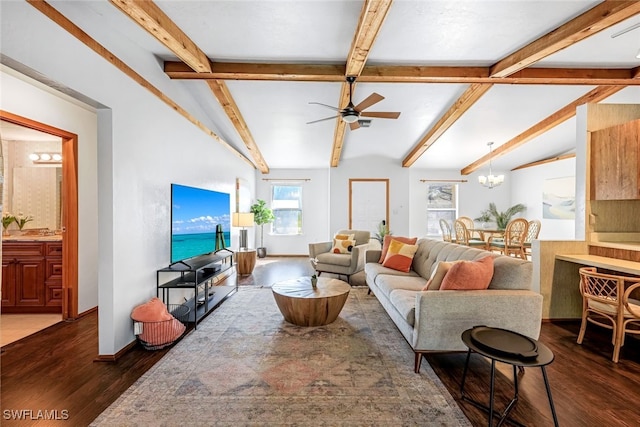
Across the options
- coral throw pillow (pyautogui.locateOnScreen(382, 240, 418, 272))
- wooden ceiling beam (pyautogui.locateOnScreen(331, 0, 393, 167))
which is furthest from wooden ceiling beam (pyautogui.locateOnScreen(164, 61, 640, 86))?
coral throw pillow (pyautogui.locateOnScreen(382, 240, 418, 272))

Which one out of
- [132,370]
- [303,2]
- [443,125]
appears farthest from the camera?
[443,125]

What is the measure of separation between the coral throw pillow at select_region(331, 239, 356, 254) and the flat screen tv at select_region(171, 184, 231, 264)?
78.0 inches

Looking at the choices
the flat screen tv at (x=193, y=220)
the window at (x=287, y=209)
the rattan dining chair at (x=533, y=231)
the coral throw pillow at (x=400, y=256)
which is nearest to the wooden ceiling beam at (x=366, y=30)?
the coral throw pillow at (x=400, y=256)

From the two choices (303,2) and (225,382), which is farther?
(303,2)

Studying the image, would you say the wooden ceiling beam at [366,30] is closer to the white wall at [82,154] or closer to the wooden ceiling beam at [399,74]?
the wooden ceiling beam at [399,74]

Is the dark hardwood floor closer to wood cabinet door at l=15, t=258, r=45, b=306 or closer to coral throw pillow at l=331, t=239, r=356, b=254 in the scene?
wood cabinet door at l=15, t=258, r=45, b=306

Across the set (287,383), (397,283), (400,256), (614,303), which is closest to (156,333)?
(287,383)

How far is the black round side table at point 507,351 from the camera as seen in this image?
1.57 m

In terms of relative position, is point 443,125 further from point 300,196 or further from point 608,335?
point 300,196

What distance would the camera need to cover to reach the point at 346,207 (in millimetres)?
7676

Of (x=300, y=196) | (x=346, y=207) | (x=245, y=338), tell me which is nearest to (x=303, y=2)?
(x=245, y=338)

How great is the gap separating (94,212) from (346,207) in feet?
17.4

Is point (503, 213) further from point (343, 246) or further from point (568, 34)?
point (568, 34)

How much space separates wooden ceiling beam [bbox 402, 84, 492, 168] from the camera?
4.20 metres
